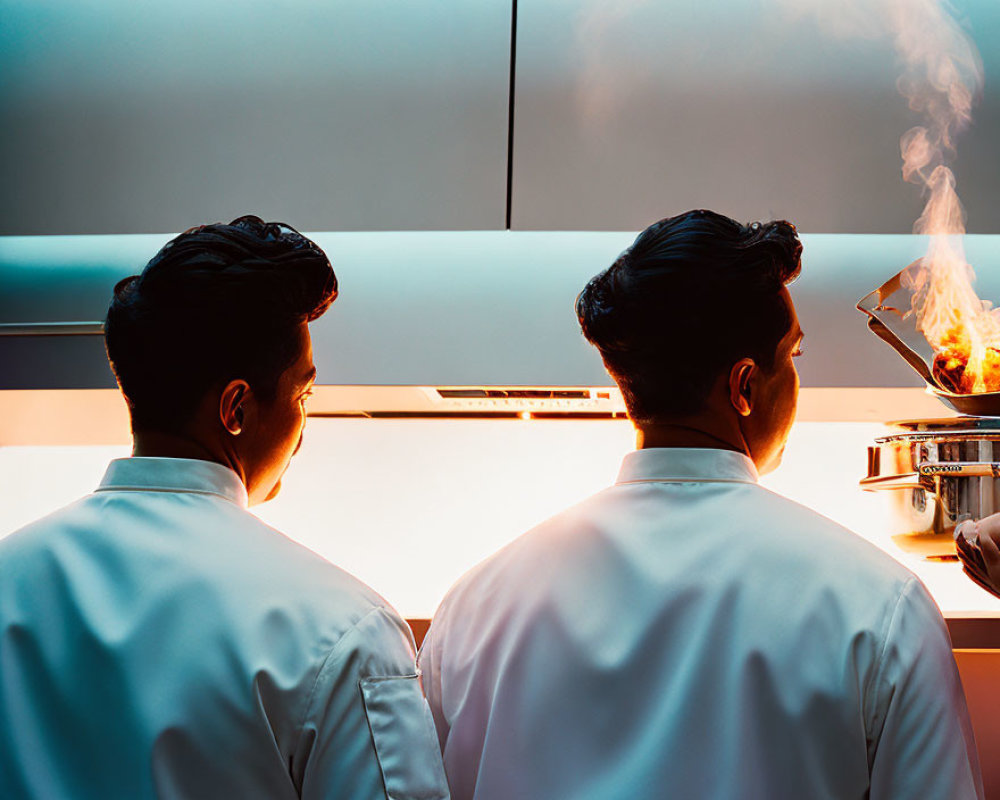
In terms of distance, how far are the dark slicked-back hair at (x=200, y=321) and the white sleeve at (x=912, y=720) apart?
526 mm

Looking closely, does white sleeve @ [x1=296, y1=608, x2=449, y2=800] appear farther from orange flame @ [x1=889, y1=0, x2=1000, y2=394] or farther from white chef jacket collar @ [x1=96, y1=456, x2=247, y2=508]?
orange flame @ [x1=889, y1=0, x2=1000, y2=394]

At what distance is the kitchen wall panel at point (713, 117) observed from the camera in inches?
51.6

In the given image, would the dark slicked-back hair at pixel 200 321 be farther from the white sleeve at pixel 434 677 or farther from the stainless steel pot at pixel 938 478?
the stainless steel pot at pixel 938 478

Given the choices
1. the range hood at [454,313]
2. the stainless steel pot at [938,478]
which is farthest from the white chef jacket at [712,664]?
the range hood at [454,313]

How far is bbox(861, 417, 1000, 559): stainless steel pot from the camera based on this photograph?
97cm

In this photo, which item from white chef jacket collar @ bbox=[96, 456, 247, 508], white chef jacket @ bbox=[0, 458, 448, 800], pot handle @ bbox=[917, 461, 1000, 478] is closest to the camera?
white chef jacket @ bbox=[0, 458, 448, 800]

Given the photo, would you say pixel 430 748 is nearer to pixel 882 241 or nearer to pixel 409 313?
pixel 409 313

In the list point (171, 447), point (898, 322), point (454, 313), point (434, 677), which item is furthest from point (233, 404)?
point (898, 322)

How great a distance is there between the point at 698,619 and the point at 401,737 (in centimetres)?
23

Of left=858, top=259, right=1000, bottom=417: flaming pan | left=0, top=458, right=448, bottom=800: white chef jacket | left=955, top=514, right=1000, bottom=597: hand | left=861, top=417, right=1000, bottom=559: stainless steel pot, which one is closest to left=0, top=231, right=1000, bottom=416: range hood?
left=858, top=259, right=1000, bottom=417: flaming pan

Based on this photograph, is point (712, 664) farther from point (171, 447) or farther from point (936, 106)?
point (936, 106)

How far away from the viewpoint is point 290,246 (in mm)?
729

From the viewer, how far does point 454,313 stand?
1379 mm

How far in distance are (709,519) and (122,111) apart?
1.15m
